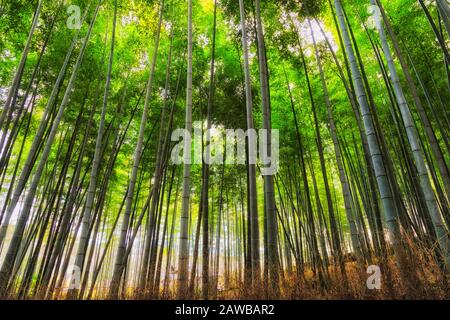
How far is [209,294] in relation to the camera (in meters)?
3.15

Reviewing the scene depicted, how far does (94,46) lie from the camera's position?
18.2 ft

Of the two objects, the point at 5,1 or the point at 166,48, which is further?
the point at 166,48

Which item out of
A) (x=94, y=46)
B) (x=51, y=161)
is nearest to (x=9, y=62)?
(x=94, y=46)

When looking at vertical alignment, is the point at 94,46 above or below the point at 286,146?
above

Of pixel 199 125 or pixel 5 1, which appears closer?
pixel 5 1

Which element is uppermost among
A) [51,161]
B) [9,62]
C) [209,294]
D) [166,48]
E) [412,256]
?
[166,48]

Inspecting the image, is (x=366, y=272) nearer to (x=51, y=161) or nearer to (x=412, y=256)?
(x=412, y=256)

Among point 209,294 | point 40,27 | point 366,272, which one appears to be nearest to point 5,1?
point 40,27
